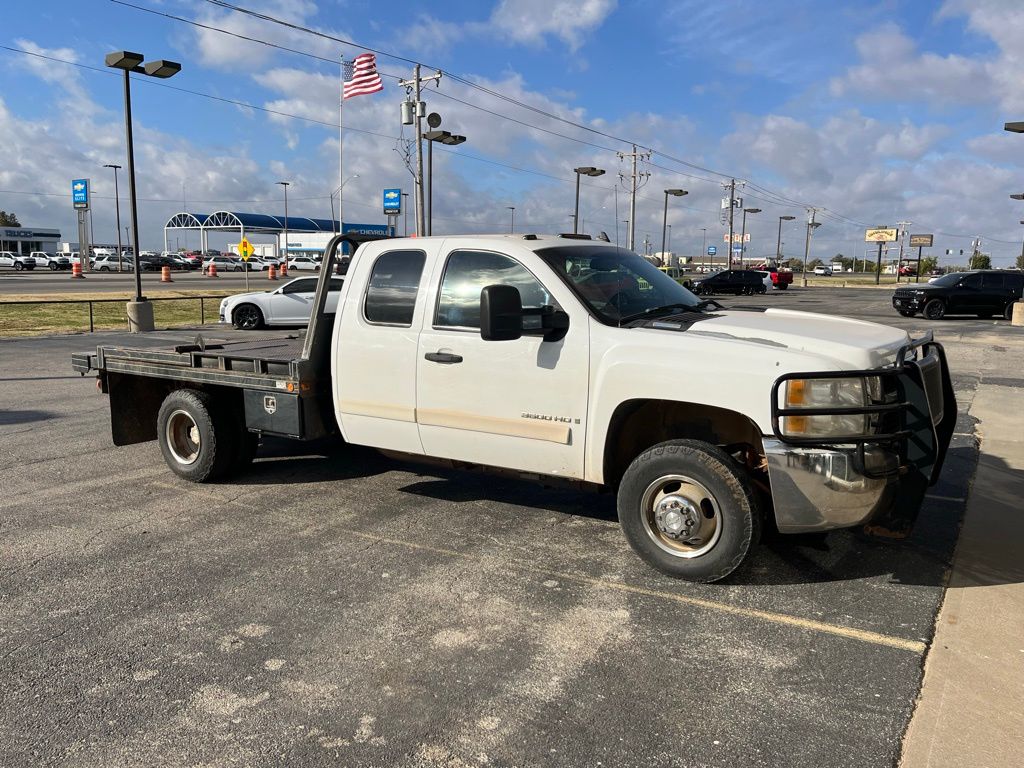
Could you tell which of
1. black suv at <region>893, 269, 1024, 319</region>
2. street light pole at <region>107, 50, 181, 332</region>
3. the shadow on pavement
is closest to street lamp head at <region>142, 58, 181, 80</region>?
street light pole at <region>107, 50, 181, 332</region>

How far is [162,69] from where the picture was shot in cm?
1648

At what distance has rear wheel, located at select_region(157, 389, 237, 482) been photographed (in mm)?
6070

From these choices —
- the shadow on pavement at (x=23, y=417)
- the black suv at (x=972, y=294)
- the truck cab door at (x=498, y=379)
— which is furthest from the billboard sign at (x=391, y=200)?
the truck cab door at (x=498, y=379)

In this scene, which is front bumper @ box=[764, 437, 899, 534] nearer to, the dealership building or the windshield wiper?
the windshield wiper

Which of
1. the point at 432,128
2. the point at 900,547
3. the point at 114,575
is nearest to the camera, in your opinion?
the point at 114,575

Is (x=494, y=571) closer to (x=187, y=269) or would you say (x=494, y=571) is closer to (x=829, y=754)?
(x=829, y=754)

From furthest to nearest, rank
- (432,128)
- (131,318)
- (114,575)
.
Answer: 1. (432,128)
2. (131,318)
3. (114,575)

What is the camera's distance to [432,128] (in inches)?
1058

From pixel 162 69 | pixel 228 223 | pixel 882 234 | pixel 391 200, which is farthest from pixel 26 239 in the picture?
pixel 882 234

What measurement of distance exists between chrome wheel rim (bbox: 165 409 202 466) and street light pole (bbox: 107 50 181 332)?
42.0ft

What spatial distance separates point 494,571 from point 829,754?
6.94 feet

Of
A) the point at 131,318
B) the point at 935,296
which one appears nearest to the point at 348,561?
the point at 131,318

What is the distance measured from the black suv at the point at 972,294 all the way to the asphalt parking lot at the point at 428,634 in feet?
80.7

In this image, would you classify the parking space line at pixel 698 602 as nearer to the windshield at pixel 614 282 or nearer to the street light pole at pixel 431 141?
the windshield at pixel 614 282
